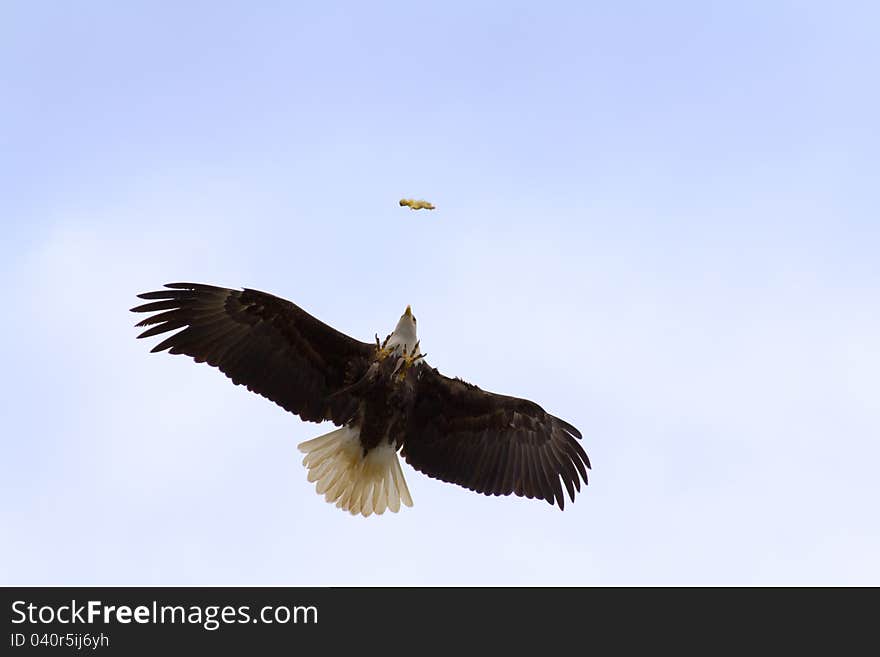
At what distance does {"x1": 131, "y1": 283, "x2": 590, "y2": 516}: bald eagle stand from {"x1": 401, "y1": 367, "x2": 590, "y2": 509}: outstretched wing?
0.01 metres

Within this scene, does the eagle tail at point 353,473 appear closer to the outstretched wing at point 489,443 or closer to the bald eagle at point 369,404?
the bald eagle at point 369,404

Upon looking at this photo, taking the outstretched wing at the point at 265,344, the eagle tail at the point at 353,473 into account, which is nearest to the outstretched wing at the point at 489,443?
the eagle tail at the point at 353,473

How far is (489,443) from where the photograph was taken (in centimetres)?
1251

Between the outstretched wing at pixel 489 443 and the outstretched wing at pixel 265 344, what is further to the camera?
the outstretched wing at pixel 489 443

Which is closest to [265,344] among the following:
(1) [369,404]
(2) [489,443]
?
(1) [369,404]

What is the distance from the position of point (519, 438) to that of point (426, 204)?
9.52ft

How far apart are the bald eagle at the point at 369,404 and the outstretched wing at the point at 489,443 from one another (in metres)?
0.01

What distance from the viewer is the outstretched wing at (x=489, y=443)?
12.3 meters

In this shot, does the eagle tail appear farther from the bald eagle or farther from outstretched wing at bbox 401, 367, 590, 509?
outstretched wing at bbox 401, 367, 590, 509
